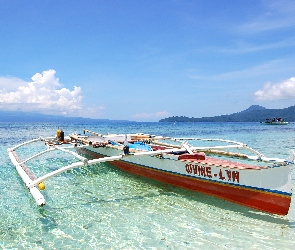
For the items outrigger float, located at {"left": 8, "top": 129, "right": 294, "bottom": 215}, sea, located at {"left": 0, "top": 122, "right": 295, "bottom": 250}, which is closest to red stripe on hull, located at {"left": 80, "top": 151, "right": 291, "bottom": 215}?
outrigger float, located at {"left": 8, "top": 129, "right": 294, "bottom": 215}

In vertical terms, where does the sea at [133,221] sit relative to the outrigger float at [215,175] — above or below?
below

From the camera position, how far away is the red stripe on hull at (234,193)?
676cm

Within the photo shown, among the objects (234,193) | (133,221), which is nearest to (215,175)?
(234,193)

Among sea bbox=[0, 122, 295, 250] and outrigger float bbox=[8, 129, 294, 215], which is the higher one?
outrigger float bbox=[8, 129, 294, 215]

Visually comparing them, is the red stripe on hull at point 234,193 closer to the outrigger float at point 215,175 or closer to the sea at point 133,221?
the outrigger float at point 215,175

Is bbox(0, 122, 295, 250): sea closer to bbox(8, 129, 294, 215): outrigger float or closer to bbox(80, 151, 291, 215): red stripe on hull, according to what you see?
bbox(80, 151, 291, 215): red stripe on hull

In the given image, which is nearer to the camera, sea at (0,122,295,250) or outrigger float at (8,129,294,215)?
sea at (0,122,295,250)

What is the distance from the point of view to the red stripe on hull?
22.2 feet

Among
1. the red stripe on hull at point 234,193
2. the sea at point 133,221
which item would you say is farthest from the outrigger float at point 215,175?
the sea at point 133,221

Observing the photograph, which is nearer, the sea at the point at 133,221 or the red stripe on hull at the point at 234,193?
the sea at the point at 133,221

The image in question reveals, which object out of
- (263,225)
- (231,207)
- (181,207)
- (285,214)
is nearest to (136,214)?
(181,207)

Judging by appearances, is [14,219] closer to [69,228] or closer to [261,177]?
[69,228]

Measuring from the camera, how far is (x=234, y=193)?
759 cm

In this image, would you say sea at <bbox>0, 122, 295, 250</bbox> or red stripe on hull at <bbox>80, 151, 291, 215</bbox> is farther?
red stripe on hull at <bbox>80, 151, 291, 215</bbox>
